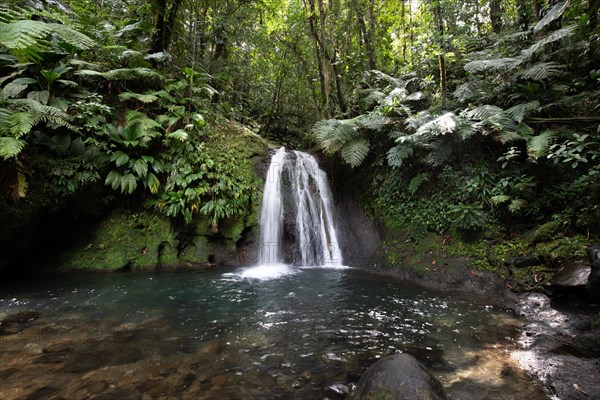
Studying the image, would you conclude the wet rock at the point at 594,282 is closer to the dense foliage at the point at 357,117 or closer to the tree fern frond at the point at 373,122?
the dense foliage at the point at 357,117

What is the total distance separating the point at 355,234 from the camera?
7.62 meters

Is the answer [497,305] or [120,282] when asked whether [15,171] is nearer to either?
[120,282]

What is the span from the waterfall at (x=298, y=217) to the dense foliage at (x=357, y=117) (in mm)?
679

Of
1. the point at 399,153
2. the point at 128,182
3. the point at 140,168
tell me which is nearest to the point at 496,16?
the point at 399,153

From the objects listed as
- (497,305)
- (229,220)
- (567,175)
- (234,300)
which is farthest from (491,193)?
(229,220)

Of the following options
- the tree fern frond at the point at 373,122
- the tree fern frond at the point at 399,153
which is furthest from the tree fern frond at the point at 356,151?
the tree fern frond at the point at 399,153

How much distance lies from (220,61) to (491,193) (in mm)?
9482

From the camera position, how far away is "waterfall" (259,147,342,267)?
7.52m

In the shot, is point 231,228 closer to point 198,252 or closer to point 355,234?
point 198,252

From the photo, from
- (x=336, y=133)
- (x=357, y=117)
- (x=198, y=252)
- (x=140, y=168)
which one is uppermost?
(x=357, y=117)

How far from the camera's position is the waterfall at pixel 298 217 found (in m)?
7.52

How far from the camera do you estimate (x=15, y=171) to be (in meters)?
4.99

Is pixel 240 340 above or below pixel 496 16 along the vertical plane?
below

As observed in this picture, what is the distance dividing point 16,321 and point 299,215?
5.60m
